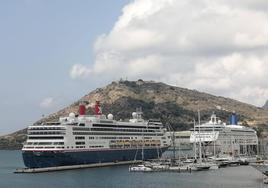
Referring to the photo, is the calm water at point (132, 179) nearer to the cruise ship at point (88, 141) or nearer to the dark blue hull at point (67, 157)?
the dark blue hull at point (67, 157)

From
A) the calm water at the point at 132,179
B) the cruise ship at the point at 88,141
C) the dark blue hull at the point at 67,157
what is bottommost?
the calm water at the point at 132,179

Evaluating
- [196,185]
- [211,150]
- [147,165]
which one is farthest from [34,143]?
[211,150]

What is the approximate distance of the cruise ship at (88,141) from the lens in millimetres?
134750

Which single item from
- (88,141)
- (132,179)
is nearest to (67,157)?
(88,141)

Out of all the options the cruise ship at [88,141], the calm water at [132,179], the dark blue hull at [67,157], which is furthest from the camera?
the cruise ship at [88,141]

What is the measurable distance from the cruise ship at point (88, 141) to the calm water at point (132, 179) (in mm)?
6708

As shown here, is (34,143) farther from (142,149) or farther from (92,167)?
(142,149)

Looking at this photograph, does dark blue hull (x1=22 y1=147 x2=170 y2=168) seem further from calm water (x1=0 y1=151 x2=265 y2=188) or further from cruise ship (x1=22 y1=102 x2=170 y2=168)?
calm water (x1=0 y1=151 x2=265 y2=188)

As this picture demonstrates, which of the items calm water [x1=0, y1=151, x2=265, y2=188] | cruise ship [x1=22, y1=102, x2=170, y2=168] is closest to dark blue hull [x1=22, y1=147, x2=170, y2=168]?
cruise ship [x1=22, y1=102, x2=170, y2=168]

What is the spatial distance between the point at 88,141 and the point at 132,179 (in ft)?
105

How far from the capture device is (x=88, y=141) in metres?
144

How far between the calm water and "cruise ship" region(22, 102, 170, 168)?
22.0 feet

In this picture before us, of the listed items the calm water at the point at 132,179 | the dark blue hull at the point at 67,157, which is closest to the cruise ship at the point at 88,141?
the dark blue hull at the point at 67,157

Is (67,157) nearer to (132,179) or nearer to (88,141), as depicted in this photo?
(88,141)
